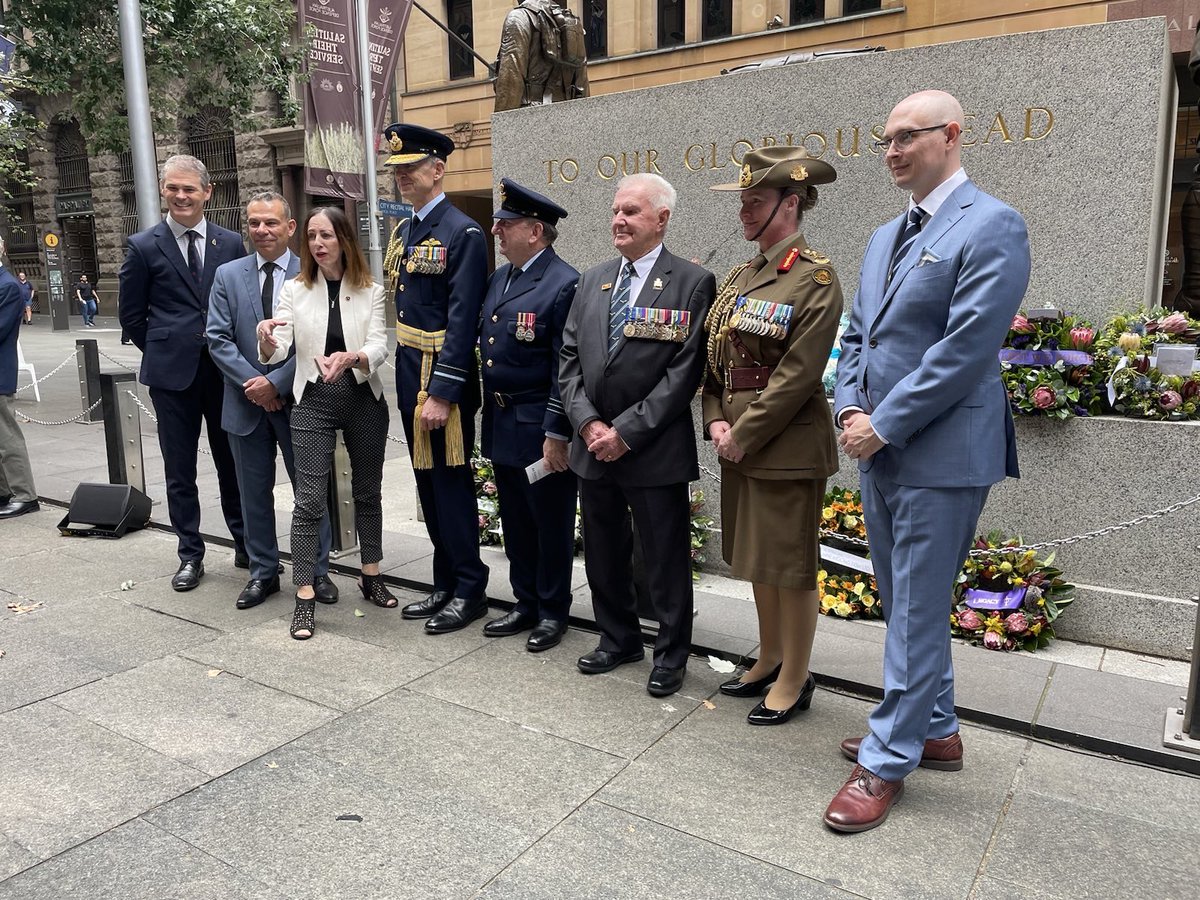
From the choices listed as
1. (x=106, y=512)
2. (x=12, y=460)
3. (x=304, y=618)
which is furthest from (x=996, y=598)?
(x=12, y=460)

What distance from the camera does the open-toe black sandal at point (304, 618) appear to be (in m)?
4.45

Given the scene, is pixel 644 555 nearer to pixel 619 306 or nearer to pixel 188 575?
pixel 619 306

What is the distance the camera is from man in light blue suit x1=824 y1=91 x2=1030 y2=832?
264cm

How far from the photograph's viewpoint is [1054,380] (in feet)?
14.5

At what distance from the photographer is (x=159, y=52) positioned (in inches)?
489

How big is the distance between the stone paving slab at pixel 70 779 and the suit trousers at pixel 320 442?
4.22 ft

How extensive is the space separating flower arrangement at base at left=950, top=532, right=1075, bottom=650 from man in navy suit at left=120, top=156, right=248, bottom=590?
394cm

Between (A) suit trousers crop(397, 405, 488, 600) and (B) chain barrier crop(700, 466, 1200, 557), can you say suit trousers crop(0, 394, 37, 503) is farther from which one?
(B) chain barrier crop(700, 466, 1200, 557)

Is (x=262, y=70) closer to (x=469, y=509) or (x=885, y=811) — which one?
(x=469, y=509)

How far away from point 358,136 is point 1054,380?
10818 mm

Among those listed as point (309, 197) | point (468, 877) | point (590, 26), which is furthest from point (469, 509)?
point (309, 197)

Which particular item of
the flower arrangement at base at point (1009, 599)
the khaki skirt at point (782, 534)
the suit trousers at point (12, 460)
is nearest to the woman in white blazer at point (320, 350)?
the khaki skirt at point (782, 534)

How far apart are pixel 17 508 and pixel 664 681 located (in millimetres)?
5461

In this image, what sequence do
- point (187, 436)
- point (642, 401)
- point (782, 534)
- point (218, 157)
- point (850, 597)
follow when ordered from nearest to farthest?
point (782, 534)
point (642, 401)
point (850, 597)
point (187, 436)
point (218, 157)
